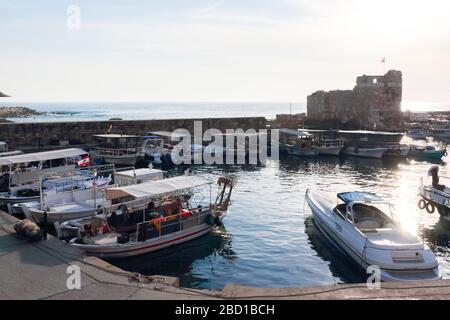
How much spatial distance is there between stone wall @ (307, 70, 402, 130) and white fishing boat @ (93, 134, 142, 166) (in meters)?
43.2

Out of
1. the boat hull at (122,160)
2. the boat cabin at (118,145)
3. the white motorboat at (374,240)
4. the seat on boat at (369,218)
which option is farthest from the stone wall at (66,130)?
the seat on boat at (369,218)

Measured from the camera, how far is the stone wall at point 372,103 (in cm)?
7388

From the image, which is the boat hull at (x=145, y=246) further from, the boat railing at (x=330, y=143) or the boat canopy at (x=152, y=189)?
the boat railing at (x=330, y=143)

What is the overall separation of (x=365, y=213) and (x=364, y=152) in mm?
33527

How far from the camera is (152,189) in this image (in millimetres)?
18391

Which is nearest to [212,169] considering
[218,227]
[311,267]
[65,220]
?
[218,227]

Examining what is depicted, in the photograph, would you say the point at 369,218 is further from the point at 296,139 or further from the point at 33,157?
the point at 296,139

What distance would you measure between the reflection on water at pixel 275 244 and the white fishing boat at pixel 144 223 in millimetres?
511

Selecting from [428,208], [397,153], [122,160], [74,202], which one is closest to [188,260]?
[74,202]

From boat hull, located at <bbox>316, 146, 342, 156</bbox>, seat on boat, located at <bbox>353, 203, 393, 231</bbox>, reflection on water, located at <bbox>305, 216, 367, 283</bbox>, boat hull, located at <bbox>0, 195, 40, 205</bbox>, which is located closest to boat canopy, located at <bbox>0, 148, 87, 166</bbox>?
boat hull, located at <bbox>0, 195, 40, 205</bbox>

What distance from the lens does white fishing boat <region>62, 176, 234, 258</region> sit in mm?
16953

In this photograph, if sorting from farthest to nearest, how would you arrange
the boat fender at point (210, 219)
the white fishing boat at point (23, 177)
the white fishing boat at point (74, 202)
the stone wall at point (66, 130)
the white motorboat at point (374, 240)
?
the stone wall at point (66, 130) < the white fishing boat at point (23, 177) < the boat fender at point (210, 219) < the white fishing boat at point (74, 202) < the white motorboat at point (374, 240)

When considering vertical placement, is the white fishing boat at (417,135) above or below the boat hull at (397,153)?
above
